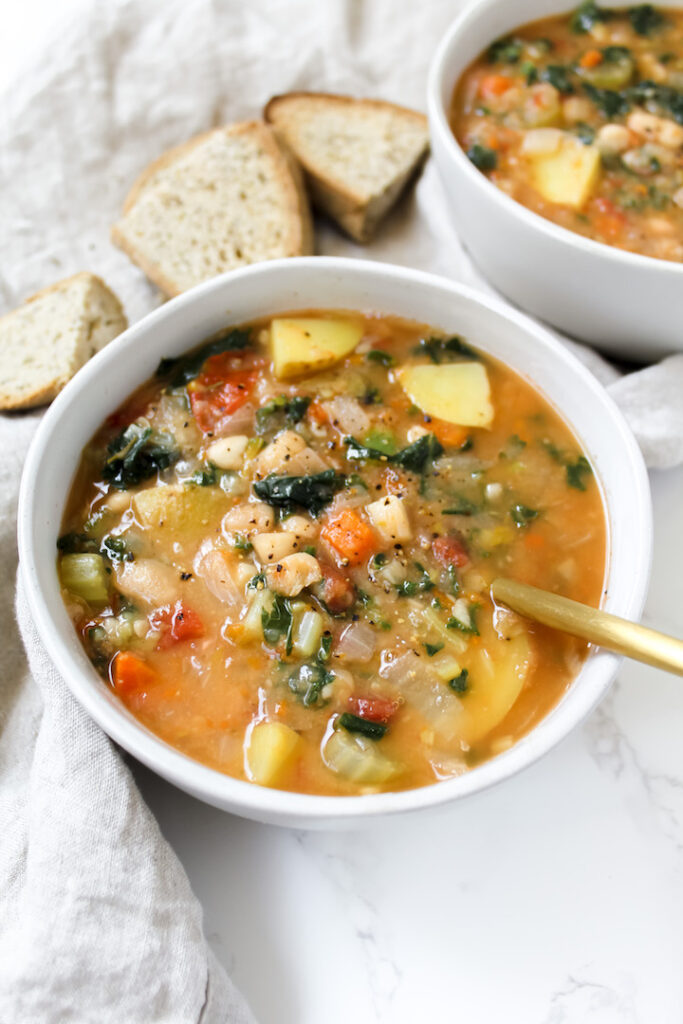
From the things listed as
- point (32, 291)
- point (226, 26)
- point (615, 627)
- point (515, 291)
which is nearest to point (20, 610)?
point (32, 291)

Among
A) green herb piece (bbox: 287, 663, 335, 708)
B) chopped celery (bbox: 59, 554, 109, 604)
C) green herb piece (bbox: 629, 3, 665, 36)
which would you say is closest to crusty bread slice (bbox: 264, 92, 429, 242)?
green herb piece (bbox: 629, 3, 665, 36)

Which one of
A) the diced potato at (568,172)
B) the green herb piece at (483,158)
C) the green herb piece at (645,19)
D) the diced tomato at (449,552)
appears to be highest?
the green herb piece at (645,19)

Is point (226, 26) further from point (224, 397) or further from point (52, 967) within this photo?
point (52, 967)

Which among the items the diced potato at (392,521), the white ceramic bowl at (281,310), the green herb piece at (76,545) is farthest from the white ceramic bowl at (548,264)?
the green herb piece at (76,545)

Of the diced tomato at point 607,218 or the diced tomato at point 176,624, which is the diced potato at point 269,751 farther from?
the diced tomato at point 607,218

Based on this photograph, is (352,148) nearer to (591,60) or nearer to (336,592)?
(591,60)

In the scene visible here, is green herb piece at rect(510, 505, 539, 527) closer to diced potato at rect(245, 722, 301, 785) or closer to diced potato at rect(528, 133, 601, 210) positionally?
diced potato at rect(245, 722, 301, 785)
